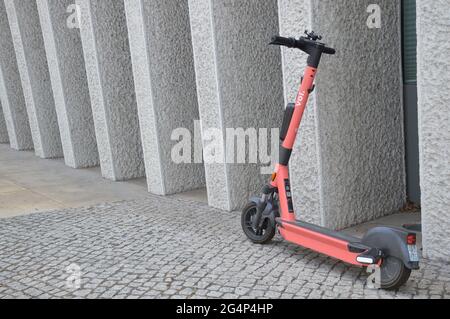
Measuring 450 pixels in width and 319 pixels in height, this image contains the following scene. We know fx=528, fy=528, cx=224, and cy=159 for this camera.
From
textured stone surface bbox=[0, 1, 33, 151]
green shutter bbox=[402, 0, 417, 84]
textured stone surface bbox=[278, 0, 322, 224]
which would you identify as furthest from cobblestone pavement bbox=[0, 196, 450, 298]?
textured stone surface bbox=[0, 1, 33, 151]

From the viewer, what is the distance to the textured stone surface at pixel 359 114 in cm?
468

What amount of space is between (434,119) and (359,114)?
1226 millimetres

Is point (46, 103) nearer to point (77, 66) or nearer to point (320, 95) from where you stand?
point (77, 66)

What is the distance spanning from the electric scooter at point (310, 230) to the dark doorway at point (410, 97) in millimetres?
1356

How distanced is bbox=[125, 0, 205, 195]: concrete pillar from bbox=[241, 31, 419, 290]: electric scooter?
2458mm

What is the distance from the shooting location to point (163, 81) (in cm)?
676

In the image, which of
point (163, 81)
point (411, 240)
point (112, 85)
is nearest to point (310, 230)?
point (411, 240)

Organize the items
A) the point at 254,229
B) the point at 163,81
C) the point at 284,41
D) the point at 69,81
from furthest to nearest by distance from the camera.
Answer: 1. the point at 69,81
2. the point at 163,81
3. the point at 254,229
4. the point at 284,41

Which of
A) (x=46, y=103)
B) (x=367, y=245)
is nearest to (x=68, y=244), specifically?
(x=367, y=245)

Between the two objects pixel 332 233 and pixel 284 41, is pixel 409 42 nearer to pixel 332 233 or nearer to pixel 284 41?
pixel 284 41

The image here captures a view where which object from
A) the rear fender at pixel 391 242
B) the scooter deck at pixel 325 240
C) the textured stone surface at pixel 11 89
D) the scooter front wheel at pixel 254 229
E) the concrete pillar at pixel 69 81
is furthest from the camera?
the textured stone surface at pixel 11 89

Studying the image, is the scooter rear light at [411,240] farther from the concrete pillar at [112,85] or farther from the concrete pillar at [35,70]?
the concrete pillar at [35,70]

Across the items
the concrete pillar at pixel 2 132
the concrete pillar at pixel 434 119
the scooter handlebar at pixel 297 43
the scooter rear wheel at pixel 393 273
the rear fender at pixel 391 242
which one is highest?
the scooter handlebar at pixel 297 43

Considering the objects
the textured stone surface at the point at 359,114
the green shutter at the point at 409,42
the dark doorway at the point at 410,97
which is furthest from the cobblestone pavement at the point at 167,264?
the green shutter at the point at 409,42
